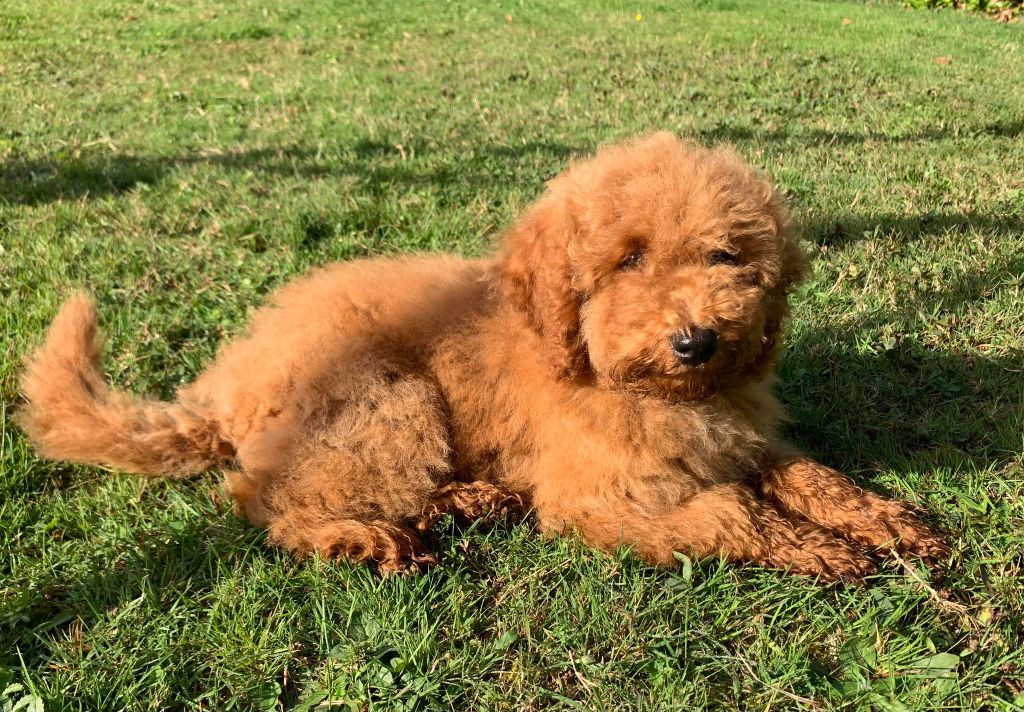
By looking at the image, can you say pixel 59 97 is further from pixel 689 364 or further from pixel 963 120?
pixel 963 120

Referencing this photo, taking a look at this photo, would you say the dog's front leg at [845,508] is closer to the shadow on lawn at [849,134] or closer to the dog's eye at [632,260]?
the dog's eye at [632,260]

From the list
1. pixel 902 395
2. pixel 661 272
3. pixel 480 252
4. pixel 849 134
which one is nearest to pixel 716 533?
pixel 661 272

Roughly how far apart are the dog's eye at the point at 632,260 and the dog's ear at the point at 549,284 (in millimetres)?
187

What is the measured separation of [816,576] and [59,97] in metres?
9.47

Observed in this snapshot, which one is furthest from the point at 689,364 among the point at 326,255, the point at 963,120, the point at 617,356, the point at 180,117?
the point at 180,117

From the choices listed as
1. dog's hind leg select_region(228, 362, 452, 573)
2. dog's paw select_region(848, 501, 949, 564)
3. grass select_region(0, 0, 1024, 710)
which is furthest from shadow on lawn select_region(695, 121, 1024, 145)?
dog's hind leg select_region(228, 362, 452, 573)

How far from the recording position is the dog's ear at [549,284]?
8.83 feet

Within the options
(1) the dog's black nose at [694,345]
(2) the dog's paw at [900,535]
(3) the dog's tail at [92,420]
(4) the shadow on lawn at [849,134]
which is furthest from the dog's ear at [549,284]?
(4) the shadow on lawn at [849,134]

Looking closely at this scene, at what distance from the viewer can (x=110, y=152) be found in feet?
22.1

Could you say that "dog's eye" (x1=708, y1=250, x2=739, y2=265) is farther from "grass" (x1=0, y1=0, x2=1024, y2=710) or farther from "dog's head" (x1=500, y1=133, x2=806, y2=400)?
"grass" (x1=0, y1=0, x2=1024, y2=710)

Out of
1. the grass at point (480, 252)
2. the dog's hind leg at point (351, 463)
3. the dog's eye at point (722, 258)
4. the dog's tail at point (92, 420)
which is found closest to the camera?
the grass at point (480, 252)

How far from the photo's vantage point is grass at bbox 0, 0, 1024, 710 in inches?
92.2

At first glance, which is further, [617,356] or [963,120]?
[963,120]

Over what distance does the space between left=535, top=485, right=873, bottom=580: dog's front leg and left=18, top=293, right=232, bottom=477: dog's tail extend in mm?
1527
